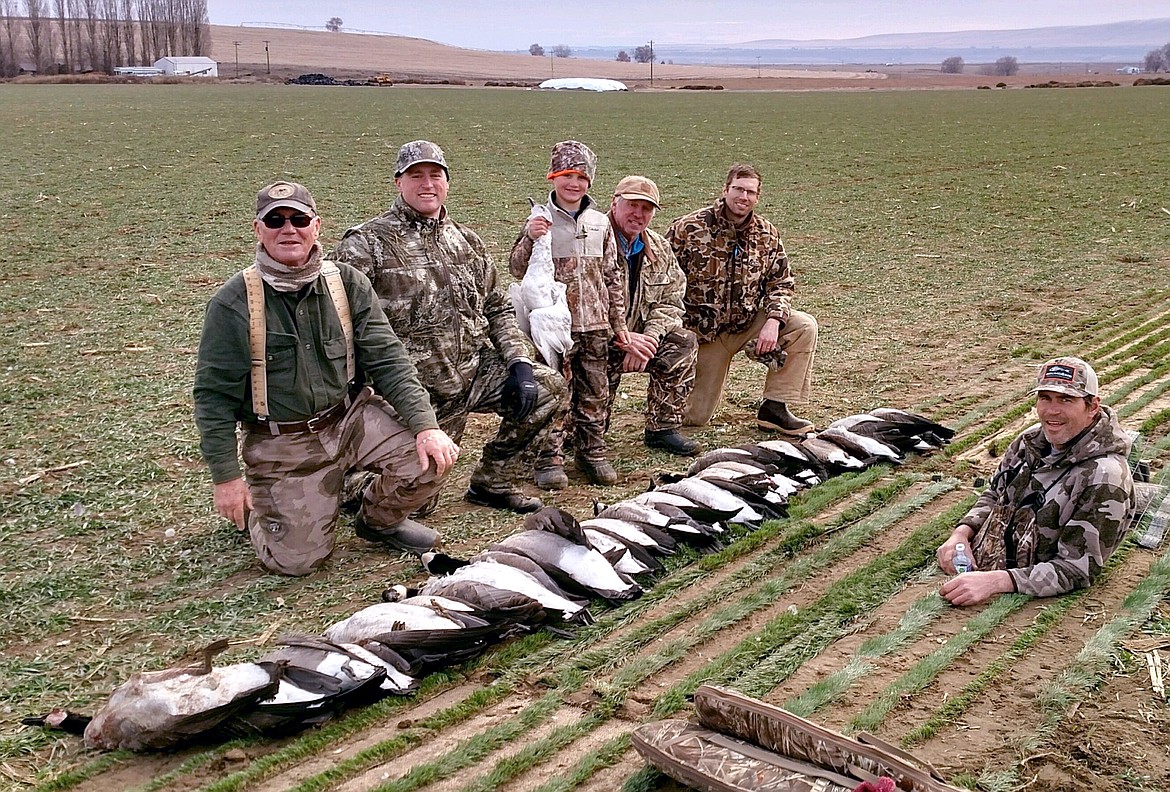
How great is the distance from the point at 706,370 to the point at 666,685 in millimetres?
3628

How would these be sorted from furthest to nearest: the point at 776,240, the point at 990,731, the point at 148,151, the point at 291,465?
1. the point at 148,151
2. the point at 776,240
3. the point at 291,465
4. the point at 990,731

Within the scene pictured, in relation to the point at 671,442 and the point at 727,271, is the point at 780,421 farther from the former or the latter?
the point at 727,271

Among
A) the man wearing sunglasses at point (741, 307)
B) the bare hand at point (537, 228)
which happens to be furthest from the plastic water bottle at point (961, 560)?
the bare hand at point (537, 228)

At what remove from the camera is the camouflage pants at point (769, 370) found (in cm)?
728

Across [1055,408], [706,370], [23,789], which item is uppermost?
[1055,408]

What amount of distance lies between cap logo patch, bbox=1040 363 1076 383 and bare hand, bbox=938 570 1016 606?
0.86 metres

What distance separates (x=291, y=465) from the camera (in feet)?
16.6

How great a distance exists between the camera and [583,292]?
6.37m

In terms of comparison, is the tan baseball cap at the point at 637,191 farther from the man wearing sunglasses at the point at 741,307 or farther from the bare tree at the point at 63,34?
the bare tree at the point at 63,34

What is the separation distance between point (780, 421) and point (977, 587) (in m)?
2.81

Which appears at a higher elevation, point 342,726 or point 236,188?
point 236,188

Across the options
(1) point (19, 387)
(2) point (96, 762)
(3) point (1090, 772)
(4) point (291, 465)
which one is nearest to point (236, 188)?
(1) point (19, 387)

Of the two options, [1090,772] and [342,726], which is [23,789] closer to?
[342,726]

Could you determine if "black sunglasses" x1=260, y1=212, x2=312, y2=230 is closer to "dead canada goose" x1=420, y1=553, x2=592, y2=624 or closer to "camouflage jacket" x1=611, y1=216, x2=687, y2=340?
"dead canada goose" x1=420, y1=553, x2=592, y2=624
